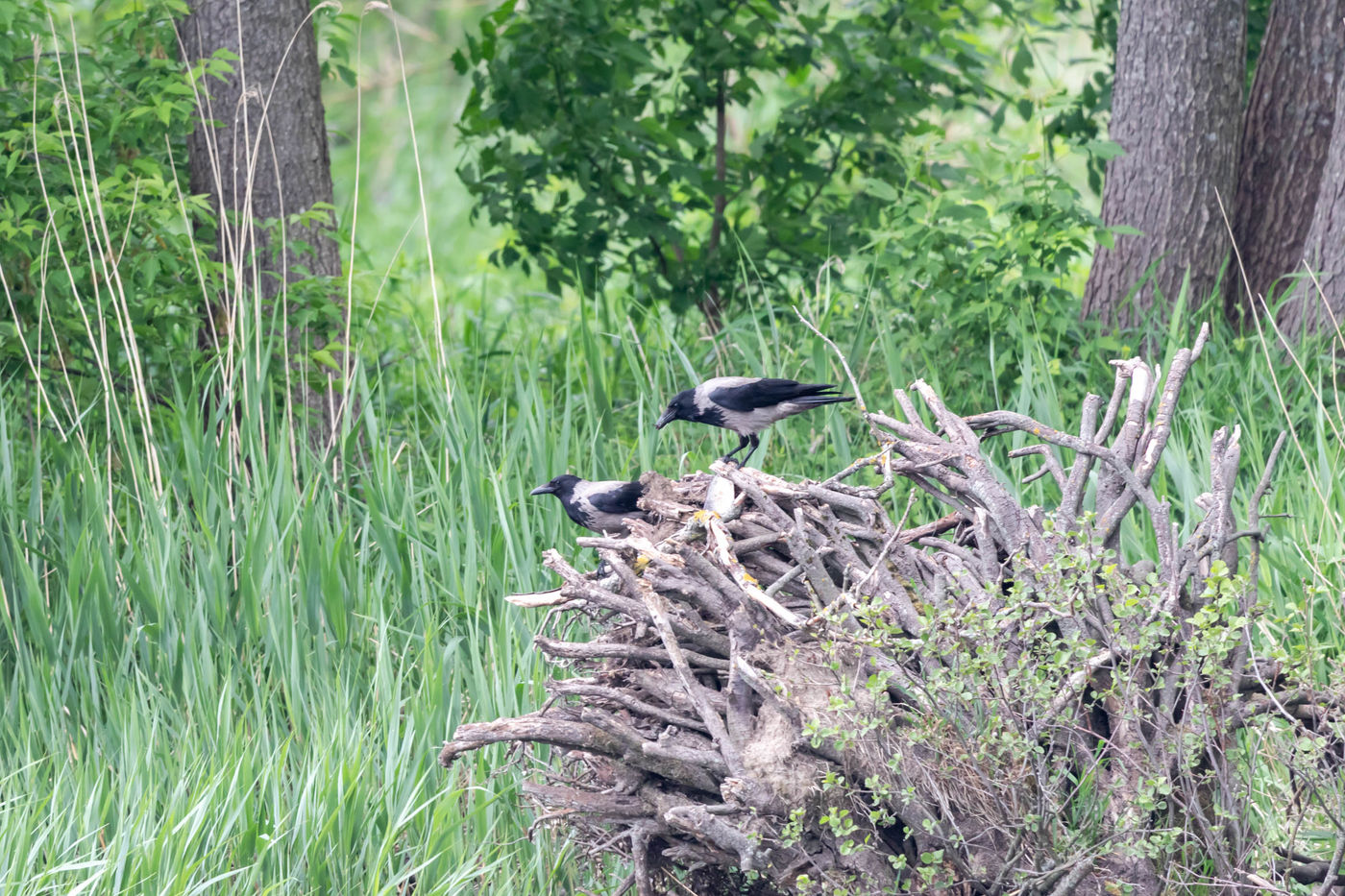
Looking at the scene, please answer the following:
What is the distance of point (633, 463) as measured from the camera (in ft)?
17.0

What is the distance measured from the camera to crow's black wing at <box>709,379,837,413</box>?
3.79 m

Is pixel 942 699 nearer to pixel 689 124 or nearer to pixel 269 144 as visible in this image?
pixel 269 144

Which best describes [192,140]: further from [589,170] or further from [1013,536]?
[1013,536]

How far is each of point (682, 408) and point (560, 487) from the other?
446 mm

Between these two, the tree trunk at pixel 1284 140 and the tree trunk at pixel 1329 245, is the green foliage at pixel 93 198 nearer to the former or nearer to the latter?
the tree trunk at pixel 1329 245

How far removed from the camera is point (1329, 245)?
5391mm

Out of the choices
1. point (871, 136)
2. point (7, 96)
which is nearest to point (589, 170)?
point (871, 136)

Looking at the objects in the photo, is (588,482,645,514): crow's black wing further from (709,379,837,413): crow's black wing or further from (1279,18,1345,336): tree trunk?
(1279,18,1345,336): tree trunk

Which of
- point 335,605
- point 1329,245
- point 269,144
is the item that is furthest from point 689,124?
point 335,605

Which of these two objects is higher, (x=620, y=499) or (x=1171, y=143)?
(x=1171, y=143)

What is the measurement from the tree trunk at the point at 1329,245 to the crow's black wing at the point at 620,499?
3.11 metres

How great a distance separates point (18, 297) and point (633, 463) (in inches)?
99.0

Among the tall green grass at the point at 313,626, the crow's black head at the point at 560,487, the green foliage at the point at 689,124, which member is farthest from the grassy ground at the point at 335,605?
the green foliage at the point at 689,124

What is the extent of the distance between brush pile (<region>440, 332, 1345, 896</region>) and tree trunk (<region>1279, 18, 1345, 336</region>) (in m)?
2.86
